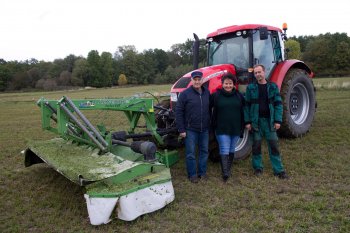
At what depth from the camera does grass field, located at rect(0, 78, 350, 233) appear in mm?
3607

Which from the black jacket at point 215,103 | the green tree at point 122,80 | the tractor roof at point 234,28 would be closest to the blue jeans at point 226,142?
the black jacket at point 215,103

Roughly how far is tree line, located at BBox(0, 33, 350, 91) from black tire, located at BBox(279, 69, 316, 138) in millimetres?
52745

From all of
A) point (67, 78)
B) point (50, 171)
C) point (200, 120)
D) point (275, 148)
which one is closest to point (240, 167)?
point (275, 148)

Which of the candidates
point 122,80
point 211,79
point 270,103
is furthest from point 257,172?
point 122,80

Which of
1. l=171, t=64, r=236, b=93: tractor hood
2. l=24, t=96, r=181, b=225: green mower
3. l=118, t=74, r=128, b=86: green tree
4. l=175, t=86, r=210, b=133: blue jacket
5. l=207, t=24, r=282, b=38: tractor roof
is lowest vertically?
l=24, t=96, r=181, b=225: green mower

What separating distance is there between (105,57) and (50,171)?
81.1 metres

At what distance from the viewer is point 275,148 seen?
510 centimetres

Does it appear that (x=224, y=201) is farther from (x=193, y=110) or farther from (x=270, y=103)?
(x=270, y=103)

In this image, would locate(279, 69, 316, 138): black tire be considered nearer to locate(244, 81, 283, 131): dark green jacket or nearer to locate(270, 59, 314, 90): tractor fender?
locate(270, 59, 314, 90): tractor fender

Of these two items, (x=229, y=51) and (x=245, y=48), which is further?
(x=229, y=51)

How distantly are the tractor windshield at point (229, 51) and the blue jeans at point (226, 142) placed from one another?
1891 millimetres

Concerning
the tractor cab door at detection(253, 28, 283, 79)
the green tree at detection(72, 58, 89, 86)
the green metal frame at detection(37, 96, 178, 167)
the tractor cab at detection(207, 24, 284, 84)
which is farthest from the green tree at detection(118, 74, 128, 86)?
the green metal frame at detection(37, 96, 178, 167)

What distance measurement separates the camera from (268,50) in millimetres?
6828

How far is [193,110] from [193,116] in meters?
0.09
